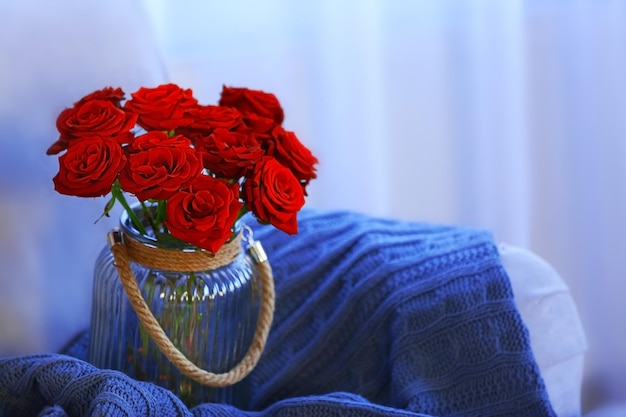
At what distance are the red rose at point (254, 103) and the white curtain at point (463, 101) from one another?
0.53 meters

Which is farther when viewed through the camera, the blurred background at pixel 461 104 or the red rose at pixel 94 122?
the blurred background at pixel 461 104

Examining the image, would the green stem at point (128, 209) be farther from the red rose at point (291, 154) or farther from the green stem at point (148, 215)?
the red rose at point (291, 154)

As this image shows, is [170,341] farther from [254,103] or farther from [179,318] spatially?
[254,103]

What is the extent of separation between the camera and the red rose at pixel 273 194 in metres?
0.85

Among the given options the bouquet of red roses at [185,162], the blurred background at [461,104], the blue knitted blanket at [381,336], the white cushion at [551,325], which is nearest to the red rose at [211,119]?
the bouquet of red roses at [185,162]

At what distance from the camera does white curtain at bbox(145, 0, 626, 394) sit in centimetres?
151

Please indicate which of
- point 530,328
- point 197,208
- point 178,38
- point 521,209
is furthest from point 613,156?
point 197,208

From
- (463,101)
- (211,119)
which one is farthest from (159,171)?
(463,101)

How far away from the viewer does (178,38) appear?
5.02ft

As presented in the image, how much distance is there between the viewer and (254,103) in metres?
0.99

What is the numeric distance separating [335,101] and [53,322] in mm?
714

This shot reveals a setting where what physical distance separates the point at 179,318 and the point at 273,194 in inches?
6.9

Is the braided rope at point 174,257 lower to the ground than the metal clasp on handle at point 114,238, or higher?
lower

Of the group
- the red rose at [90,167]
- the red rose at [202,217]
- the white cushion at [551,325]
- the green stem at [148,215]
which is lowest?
the white cushion at [551,325]
